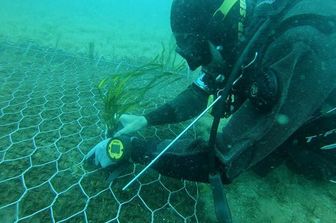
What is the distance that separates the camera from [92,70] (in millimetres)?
5766

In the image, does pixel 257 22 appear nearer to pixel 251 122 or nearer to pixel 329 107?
pixel 251 122

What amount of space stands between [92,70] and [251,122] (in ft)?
15.2

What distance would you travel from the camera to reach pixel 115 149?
236cm

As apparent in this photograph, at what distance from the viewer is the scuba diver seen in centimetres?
175

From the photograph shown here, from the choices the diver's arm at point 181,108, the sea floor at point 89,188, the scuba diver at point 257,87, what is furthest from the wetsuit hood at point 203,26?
the sea floor at point 89,188

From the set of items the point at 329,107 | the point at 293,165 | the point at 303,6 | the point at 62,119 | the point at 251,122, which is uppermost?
the point at 303,6

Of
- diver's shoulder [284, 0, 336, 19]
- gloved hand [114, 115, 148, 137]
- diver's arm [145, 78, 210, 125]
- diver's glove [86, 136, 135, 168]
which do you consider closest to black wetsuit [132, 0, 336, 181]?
diver's shoulder [284, 0, 336, 19]

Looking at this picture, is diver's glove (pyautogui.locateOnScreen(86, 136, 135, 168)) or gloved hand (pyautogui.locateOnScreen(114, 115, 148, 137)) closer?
diver's glove (pyautogui.locateOnScreen(86, 136, 135, 168))

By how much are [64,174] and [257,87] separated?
78.9 inches

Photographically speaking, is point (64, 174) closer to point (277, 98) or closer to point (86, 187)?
point (86, 187)

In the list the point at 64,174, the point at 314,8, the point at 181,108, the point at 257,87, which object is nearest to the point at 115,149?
the point at 64,174

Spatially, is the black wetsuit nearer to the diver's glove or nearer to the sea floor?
the diver's glove

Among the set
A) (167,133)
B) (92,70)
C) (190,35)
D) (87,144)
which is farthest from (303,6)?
(92,70)

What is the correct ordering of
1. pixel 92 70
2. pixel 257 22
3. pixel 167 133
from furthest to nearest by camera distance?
1. pixel 92 70
2. pixel 167 133
3. pixel 257 22
